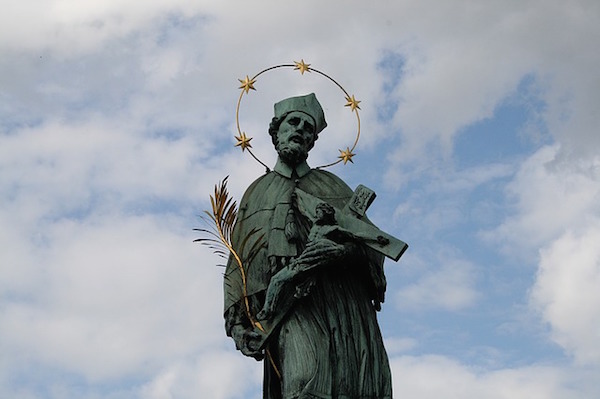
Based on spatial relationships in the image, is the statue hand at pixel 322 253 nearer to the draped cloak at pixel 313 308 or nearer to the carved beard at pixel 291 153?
the draped cloak at pixel 313 308

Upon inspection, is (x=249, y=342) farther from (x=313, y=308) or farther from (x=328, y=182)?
(x=328, y=182)

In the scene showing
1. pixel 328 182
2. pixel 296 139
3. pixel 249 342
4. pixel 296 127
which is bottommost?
pixel 249 342

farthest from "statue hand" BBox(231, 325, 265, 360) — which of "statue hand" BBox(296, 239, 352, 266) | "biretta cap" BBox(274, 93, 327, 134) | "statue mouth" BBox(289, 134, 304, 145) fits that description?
"biretta cap" BBox(274, 93, 327, 134)

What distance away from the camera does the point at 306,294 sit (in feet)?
42.2

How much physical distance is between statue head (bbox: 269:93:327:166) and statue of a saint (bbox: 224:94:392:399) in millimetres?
13

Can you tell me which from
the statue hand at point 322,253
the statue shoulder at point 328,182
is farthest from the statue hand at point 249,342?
the statue shoulder at point 328,182

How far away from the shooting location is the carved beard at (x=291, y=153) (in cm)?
1375

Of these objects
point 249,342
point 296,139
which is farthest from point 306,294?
point 296,139

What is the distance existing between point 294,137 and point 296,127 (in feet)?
0.39

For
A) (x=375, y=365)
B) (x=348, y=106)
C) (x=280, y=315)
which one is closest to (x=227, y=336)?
(x=280, y=315)

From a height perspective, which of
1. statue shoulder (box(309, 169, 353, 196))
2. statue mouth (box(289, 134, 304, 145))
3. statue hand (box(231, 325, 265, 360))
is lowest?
statue hand (box(231, 325, 265, 360))

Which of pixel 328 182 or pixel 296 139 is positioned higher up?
pixel 296 139

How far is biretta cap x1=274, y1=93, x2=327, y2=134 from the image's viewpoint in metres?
Result: 13.9

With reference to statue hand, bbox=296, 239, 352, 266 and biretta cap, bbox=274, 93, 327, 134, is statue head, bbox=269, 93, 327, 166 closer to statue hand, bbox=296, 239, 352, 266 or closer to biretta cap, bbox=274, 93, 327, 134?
biretta cap, bbox=274, 93, 327, 134
